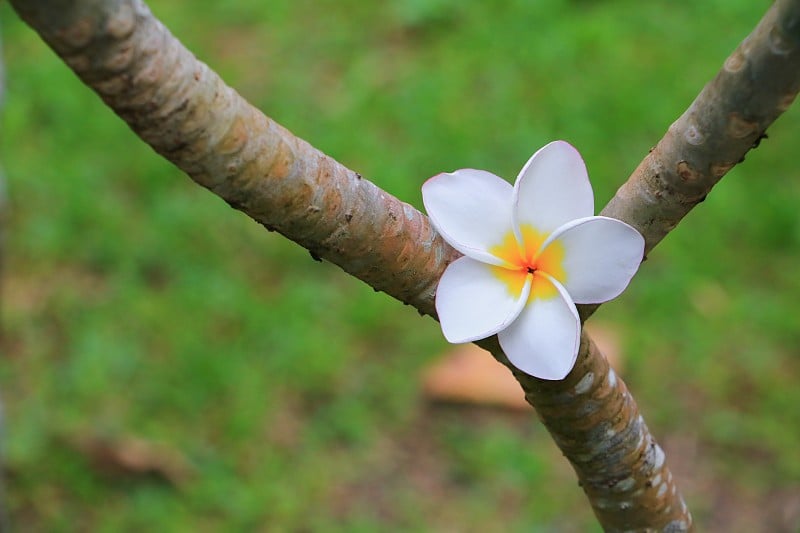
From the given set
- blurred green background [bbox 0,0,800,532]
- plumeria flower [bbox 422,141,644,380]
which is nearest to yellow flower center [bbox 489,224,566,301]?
plumeria flower [bbox 422,141,644,380]

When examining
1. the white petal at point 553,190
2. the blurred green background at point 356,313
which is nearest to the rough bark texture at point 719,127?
the white petal at point 553,190

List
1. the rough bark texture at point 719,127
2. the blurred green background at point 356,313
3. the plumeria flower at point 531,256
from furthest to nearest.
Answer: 1. the blurred green background at point 356,313
2. the plumeria flower at point 531,256
3. the rough bark texture at point 719,127

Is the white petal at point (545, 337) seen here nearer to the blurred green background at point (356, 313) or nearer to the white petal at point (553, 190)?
the white petal at point (553, 190)

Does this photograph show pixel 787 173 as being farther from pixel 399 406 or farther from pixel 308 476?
pixel 308 476

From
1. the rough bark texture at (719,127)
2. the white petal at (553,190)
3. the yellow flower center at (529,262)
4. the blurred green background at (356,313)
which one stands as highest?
the blurred green background at (356,313)

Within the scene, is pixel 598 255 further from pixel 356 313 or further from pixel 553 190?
pixel 356 313

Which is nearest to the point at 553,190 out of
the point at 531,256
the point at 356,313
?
the point at 531,256
